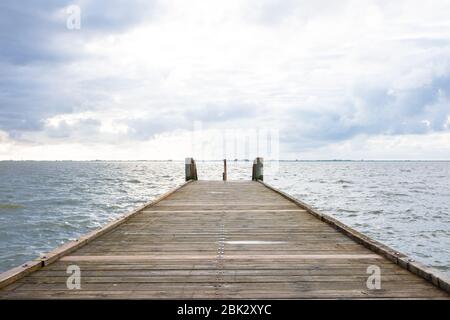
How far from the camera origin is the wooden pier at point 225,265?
14.3ft

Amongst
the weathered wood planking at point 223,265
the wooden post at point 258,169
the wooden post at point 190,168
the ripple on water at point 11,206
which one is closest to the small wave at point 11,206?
the ripple on water at point 11,206

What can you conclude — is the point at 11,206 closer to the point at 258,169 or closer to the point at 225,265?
the point at 258,169

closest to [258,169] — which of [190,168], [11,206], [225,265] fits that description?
[190,168]

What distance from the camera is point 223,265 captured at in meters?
5.36

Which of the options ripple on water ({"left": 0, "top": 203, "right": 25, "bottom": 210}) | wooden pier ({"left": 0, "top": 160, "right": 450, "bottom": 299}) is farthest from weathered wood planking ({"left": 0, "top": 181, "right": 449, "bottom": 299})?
ripple on water ({"left": 0, "top": 203, "right": 25, "bottom": 210})

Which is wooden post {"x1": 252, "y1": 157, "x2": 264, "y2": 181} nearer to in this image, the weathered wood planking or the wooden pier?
the weathered wood planking

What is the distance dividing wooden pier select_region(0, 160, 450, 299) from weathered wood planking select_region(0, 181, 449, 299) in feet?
0.04

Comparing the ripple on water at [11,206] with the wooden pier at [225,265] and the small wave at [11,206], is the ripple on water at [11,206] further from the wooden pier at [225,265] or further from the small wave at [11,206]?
the wooden pier at [225,265]

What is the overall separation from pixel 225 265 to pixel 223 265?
26 millimetres

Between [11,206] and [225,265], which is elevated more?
[225,265]

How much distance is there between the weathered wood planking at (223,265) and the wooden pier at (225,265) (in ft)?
0.04
